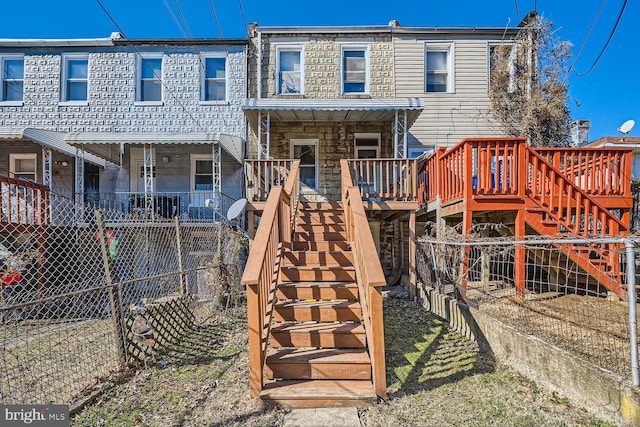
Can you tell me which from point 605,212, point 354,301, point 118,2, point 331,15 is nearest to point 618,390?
point 354,301

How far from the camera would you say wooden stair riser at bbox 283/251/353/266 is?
5395 millimetres

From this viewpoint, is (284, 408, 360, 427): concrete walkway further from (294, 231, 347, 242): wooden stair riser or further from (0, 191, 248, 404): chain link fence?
(294, 231, 347, 242): wooden stair riser

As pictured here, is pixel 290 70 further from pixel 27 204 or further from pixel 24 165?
pixel 24 165

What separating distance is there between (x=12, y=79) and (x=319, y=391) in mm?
13480

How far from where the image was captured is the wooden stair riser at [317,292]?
4621 millimetres

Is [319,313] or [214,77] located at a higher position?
[214,77]

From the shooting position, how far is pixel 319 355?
12.3ft

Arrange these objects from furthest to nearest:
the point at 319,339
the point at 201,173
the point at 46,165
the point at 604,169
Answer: the point at 201,173 → the point at 46,165 → the point at 604,169 → the point at 319,339

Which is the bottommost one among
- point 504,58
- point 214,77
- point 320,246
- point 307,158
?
point 320,246

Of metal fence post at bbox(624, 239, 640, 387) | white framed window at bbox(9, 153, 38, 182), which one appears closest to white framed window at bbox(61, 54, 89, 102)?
white framed window at bbox(9, 153, 38, 182)

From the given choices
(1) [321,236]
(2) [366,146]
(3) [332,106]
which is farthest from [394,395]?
(2) [366,146]

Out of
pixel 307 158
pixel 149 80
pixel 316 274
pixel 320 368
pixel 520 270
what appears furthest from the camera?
pixel 149 80

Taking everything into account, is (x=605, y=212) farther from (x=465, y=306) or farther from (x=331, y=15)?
(x=331, y=15)

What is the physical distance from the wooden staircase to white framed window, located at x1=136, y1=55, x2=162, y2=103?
8.39 m
